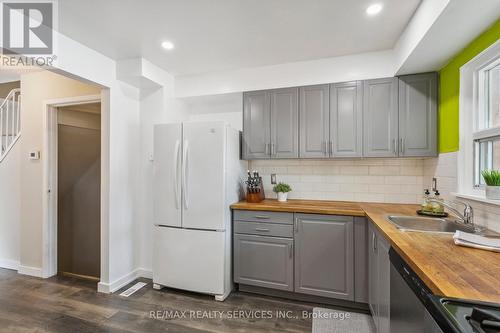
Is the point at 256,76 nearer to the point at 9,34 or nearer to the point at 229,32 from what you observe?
the point at 229,32

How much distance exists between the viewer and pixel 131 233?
304 centimetres

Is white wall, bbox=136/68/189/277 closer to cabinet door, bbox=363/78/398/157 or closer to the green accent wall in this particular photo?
cabinet door, bbox=363/78/398/157

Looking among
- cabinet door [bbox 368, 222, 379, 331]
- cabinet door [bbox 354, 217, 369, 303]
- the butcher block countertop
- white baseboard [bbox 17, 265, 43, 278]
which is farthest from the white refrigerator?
white baseboard [bbox 17, 265, 43, 278]

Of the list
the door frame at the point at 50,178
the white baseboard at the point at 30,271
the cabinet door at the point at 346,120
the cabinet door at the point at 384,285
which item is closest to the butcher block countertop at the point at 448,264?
the cabinet door at the point at 384,285

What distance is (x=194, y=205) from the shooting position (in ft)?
8.48

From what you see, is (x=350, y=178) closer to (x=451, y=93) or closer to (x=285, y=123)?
(x=285, y=123)

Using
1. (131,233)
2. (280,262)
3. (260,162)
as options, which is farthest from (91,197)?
(280,262)

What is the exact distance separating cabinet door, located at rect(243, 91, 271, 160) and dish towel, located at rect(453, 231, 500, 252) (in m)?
1.86

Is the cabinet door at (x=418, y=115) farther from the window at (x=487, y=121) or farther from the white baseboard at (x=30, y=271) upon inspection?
the white baseboard at (x=30, y=271)

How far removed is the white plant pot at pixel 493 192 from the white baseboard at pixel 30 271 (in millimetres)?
4540

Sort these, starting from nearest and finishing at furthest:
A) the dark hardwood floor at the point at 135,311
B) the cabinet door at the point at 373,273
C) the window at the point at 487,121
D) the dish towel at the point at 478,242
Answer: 1. the dish towel at the point at 478,242
2. the window at the point at 487,121
3. the cabinet door at the point at 373,273
4. the dark hardwood floor at the point at 135,311

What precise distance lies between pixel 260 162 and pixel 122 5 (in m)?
2.13

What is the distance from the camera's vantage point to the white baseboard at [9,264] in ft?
10.8

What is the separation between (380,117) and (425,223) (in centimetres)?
112
